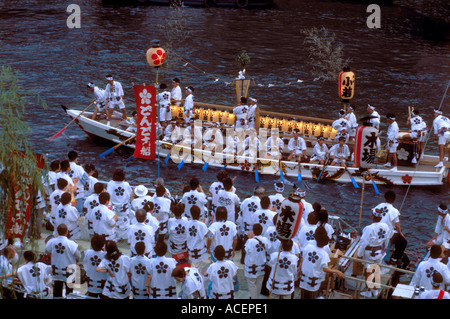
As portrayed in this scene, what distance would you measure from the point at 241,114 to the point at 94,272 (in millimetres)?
12733

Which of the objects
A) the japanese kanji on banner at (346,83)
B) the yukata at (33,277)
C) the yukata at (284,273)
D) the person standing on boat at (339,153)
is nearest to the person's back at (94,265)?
the yukata at (33,277)

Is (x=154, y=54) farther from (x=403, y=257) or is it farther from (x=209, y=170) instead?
(x=403, y=257)

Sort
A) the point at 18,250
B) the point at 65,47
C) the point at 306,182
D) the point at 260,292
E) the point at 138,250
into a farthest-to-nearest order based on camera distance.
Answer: the point at 65,47, the point at 306,182, the point at 18,250, the point at 260,292, the point at 138,250

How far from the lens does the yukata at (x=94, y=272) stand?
43.1ft

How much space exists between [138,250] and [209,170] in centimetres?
1257

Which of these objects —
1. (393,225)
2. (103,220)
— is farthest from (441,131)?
(103,220)

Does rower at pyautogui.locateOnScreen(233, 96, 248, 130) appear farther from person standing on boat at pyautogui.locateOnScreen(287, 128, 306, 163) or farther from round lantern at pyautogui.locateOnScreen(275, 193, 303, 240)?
round lantern at pyautogui.locateOnScreen(275, 193, 303, 240)

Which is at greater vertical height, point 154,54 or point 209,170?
point 154,54

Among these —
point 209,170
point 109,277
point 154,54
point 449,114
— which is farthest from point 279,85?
point 109,277

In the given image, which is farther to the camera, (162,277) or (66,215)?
(66,215)

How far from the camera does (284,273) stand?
43.8 feet

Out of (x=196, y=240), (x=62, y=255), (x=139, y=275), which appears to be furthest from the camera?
(x=196, y=240)

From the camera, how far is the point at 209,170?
2497 centimetres

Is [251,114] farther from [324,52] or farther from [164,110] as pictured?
[324,52]
